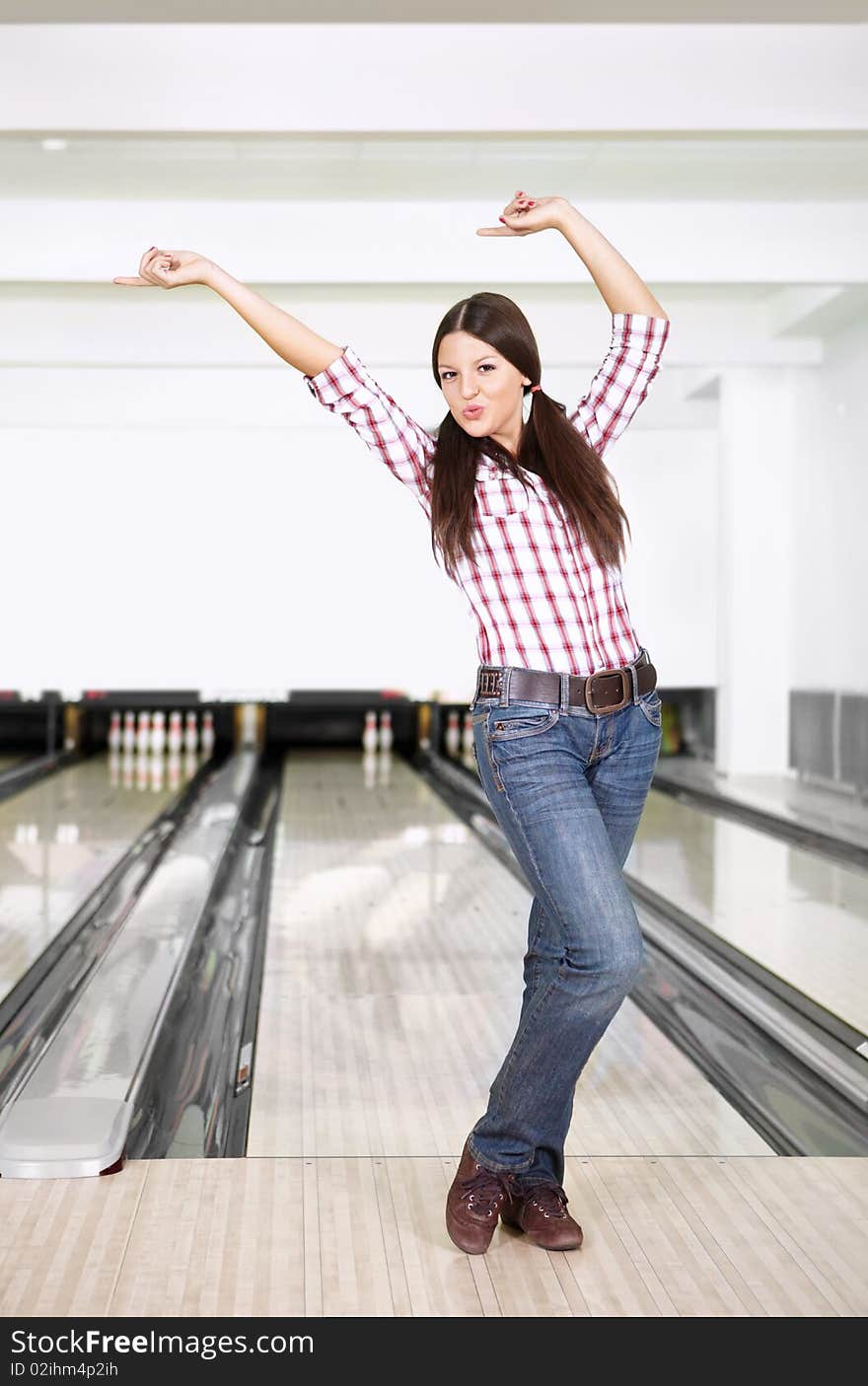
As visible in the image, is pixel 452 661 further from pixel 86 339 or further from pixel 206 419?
pixel 86 339

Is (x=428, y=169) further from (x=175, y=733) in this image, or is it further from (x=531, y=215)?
(x=175, y=733)

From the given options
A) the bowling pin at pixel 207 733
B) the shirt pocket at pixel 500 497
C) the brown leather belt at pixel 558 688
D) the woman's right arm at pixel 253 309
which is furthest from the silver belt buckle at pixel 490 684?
the bowling pin at pixel 207 733

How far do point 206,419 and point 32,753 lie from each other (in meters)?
3.04

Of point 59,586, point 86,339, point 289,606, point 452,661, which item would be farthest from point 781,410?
point 59,586

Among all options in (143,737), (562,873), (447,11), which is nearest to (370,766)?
(143,737)

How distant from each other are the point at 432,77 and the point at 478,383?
2738 millimetres

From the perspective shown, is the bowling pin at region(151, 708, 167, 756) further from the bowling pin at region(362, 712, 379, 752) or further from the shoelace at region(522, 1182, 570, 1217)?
the shoelace at region(522, 1182, 570, 1217)

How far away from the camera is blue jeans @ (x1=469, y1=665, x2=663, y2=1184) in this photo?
6.56 feet

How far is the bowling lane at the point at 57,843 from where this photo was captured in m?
4.66

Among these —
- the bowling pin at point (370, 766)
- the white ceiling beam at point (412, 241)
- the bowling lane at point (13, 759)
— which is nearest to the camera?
the white ceiling beam at point (412, 241)

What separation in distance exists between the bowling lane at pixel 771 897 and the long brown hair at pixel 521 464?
198 centimetres

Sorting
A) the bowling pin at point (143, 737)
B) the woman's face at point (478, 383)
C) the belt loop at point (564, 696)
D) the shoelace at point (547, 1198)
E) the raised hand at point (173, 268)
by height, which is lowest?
the shoelace at point (547, 1198)

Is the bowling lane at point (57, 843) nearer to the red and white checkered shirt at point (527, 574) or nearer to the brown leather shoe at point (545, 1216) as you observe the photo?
the brown leather shoe at point (545, 1216)
